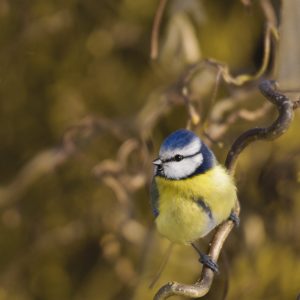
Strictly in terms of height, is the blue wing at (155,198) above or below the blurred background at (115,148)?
above

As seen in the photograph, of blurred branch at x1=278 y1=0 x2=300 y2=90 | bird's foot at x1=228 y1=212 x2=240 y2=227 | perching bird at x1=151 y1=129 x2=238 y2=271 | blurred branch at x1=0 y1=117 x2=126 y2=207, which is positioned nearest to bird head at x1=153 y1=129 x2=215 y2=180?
perching bird at x1=151 y1=129 x2=238 y2=271

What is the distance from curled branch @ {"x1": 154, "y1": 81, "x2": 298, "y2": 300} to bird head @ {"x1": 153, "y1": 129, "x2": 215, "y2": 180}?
191mm

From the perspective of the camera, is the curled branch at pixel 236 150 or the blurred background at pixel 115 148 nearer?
the curled branch at pixel 236 150

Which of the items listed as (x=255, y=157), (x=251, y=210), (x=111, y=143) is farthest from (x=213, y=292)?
(x=111, y=143)

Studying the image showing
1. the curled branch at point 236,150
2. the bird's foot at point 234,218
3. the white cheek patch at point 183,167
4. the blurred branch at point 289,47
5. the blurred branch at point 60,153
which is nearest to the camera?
the curled branch at point 236,150

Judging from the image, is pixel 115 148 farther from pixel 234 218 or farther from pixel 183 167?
pixel 234 218

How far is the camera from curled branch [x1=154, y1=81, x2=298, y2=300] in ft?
3.87

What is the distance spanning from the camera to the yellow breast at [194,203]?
65.0 inches

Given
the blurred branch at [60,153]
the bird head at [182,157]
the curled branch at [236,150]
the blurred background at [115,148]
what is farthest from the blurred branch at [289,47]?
the curled branch at [236,150]

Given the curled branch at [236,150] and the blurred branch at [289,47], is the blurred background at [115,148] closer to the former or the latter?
the blurred branch at [289,47]

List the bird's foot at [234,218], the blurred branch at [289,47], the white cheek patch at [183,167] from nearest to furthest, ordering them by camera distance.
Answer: the bird's foot at [234,218]
the white cheek patch at [183,167]
the blurred branch at [289,47]

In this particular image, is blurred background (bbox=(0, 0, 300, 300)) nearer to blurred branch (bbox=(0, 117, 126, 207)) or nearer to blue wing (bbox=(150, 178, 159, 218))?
blurred branch (bbox=(0, 117, 126, 207))

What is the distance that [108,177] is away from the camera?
2.44 metres

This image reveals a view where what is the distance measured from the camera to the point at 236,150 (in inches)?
54.6
